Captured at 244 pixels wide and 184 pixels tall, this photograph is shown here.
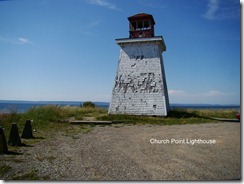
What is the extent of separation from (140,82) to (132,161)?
8.81 meters

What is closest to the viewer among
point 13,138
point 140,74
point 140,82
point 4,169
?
point 4,169

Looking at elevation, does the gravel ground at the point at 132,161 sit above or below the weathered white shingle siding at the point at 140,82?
below

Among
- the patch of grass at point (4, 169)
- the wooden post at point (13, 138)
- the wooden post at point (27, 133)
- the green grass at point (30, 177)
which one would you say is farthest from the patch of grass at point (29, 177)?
the wooden post at point (27, 133)

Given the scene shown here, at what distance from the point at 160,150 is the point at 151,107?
7517 mm

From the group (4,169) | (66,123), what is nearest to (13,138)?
(4,169)

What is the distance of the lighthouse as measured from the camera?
12469mm

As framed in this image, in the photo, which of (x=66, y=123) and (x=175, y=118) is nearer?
(x=66, y=123)

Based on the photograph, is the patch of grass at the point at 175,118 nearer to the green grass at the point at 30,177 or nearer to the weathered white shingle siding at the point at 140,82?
the weathered white shingle siding at the point at 140,82

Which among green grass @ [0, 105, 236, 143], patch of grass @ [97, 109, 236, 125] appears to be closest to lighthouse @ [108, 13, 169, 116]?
patch of grass @ [97, 109, 236, 125]

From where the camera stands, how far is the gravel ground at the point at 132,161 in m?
3.71

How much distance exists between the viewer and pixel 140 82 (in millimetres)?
12797

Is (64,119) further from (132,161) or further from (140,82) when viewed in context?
(132,161)

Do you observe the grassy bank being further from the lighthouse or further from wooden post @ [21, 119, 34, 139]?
wooden post @ [21, 119, 34, 139]

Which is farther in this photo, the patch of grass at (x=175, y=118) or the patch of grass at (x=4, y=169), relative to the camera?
the patch of grass at (x=175, y=118)
